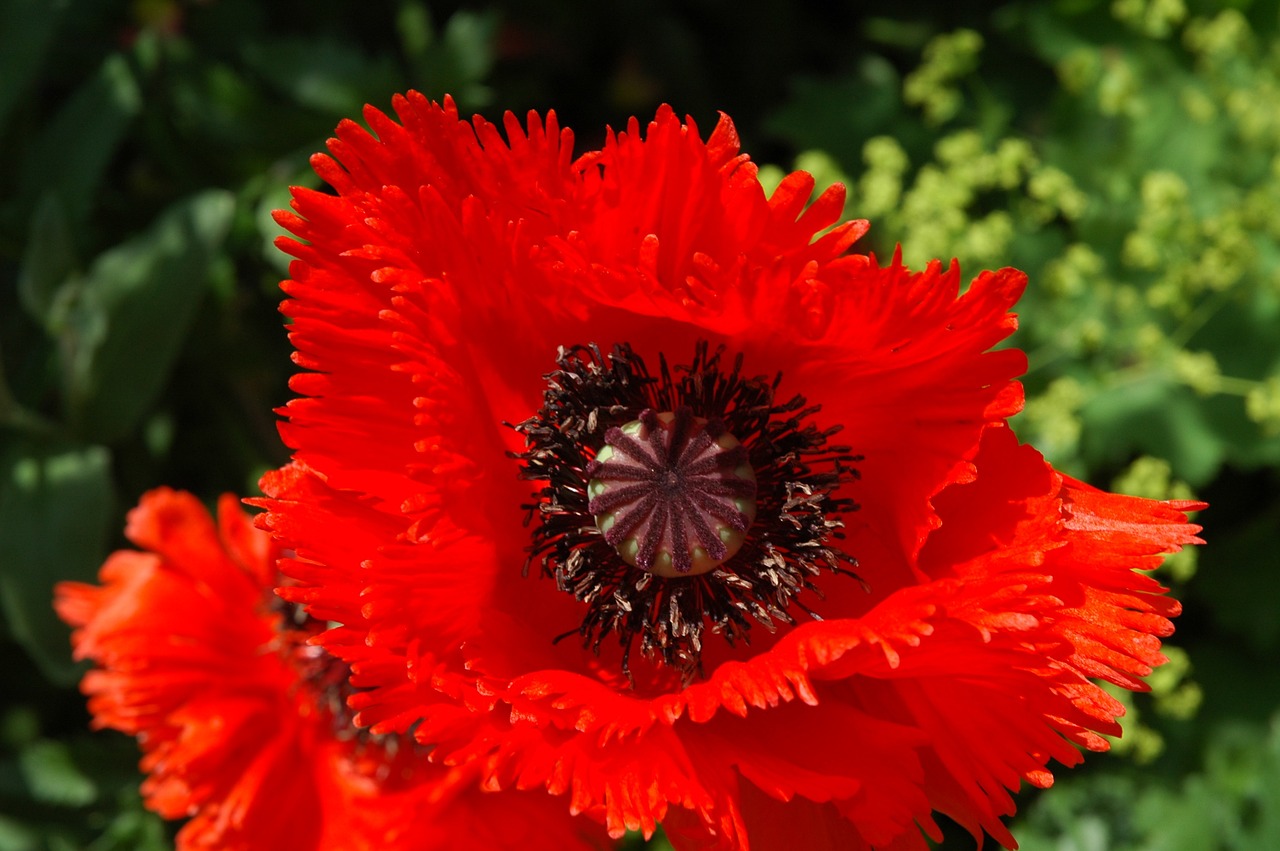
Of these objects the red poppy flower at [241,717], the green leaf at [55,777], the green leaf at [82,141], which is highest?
the green leaf at [82,141]

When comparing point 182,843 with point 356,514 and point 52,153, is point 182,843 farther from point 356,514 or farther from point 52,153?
point 52,153

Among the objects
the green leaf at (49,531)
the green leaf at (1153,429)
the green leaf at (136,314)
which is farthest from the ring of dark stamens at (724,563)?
the green leaf at (49,531)

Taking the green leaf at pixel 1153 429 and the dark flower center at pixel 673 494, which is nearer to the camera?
the dark flower center at pixel 673 494

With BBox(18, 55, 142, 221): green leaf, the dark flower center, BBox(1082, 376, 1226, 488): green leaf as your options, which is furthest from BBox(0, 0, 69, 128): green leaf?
BBox(1082, 376, 1226, 488): green leaf

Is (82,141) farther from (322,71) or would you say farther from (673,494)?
(673,494)

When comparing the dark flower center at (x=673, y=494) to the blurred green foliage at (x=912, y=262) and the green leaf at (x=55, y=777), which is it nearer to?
the blurred green foliage at (x=912, y=262)

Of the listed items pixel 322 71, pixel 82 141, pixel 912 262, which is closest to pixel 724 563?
pixel 912 262

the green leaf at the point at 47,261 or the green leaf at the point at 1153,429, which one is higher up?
the green leaf at the point at 1153,429
